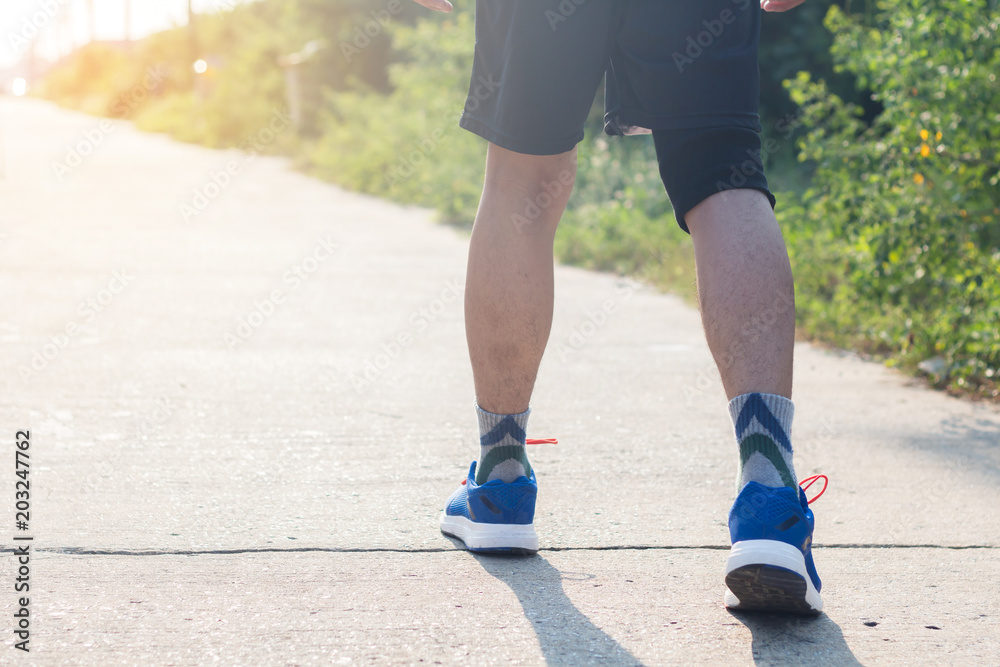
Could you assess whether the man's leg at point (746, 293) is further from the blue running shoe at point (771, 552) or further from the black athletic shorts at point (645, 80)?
the blue running shoe at point (771, 552)

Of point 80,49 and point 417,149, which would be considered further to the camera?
point 80,49

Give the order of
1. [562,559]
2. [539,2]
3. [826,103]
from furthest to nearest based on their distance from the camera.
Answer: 1. [826,103]
2. [562,559]
3. [539,2]

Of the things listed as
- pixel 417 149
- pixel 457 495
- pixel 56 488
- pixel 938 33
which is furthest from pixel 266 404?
pixel 417 149

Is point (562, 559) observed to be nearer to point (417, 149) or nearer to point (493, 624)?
point (493, 624)

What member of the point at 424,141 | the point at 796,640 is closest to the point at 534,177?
the point at 796,640

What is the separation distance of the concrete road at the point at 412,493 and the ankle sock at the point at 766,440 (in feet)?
0.77

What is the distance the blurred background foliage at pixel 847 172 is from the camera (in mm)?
3555

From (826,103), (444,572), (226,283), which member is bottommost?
(226,283)

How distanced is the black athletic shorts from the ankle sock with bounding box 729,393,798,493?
1.19 feet

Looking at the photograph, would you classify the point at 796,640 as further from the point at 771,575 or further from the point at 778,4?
the point at 778,4

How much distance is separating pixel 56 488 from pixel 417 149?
11287 millimetres

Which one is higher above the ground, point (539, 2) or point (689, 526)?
point (539, 2)

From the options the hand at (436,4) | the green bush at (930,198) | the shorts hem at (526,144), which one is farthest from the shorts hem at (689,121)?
the green bush at (930,198)

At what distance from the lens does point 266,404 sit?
319cm
